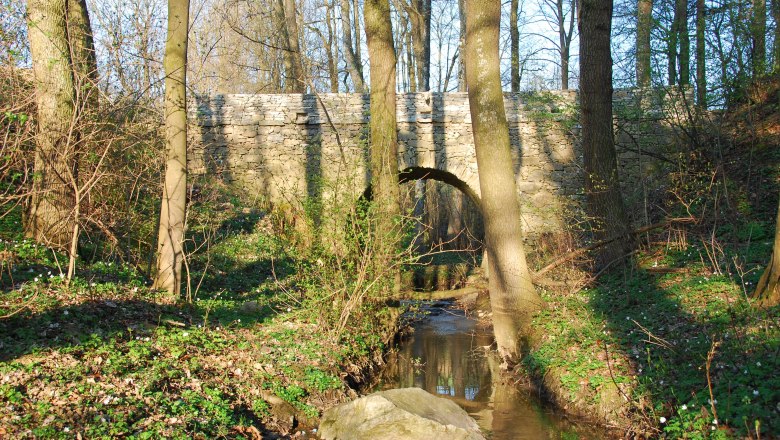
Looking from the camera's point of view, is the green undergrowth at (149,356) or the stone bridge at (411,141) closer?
the green undergrowth at (149,356)

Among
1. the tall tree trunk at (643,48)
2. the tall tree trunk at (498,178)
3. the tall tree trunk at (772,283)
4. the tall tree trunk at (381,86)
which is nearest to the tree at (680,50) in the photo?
the tall tree trunk at (643,48)

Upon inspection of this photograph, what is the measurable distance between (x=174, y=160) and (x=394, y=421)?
14.1 feet

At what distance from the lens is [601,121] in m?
9.53

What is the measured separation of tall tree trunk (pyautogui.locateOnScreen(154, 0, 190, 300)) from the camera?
7.42 metres

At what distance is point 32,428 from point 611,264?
7842mm

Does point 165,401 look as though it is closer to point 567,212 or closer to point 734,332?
point 734,332

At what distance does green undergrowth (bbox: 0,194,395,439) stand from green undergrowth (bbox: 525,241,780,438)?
2341 mm

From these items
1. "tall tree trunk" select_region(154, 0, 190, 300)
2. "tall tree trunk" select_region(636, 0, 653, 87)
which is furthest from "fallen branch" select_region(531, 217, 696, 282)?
"tall tree trunk" select_region(154, 0, 190, 300)

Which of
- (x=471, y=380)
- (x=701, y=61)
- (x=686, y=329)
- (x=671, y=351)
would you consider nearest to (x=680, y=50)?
(x=701, y=61)

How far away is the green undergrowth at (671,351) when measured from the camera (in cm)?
439

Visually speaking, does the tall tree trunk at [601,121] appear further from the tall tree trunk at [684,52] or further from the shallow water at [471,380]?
the shallow water at [471,380]

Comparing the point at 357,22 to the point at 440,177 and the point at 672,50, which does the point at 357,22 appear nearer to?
the point at 440,177

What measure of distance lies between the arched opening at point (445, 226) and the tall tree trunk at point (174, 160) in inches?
264

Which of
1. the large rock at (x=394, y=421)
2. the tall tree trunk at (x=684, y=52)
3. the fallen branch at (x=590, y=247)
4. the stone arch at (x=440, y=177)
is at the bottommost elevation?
the large rock at (x=394, y=421)
